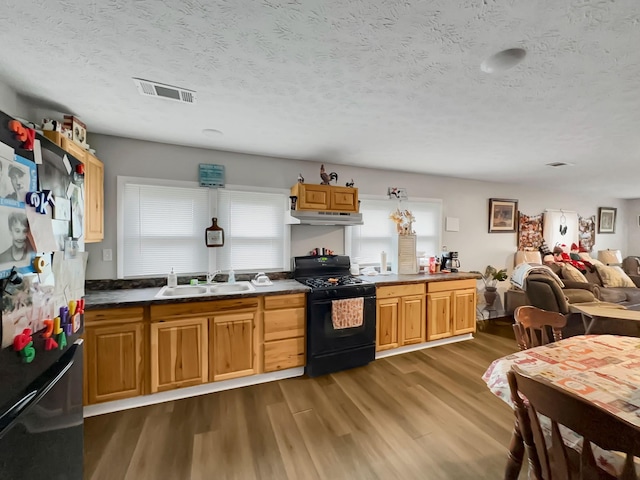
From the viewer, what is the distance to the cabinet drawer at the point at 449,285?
3.29m

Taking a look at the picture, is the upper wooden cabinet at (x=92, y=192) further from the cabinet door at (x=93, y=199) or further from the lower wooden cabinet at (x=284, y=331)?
the lower wooden cabinet at (x=284, y=331)

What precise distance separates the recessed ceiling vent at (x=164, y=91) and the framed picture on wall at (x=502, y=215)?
4.67 m

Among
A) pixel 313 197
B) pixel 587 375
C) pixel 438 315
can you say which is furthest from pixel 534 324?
pixel 313 197

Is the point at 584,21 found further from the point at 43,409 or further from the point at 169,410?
the point at 169,410

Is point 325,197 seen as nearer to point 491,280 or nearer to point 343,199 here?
point 343,199

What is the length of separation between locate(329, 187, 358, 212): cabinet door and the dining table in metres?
2.06

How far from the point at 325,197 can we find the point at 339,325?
139 cm

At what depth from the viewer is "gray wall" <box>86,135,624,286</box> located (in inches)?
100

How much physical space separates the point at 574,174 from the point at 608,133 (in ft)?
6.26

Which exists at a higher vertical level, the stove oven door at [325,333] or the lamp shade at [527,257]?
the lamp shade at [527,257]

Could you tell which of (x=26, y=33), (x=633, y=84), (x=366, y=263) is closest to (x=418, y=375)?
(x=366, y=263)

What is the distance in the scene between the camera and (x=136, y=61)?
1.41 m

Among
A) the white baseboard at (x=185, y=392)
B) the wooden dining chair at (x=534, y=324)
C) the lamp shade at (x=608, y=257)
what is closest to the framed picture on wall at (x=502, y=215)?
the lamp shade at (x=608, y=257)

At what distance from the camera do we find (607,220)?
578 centimetres
